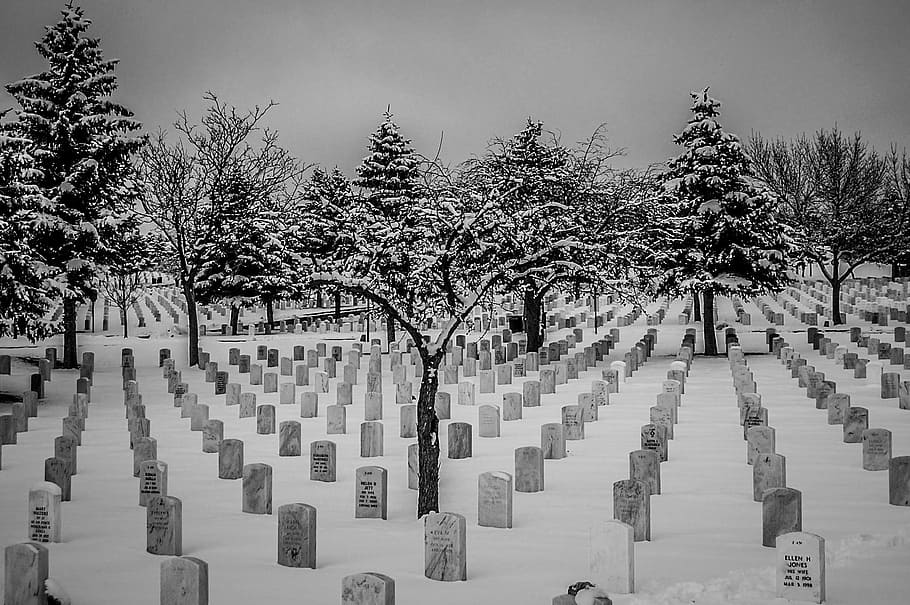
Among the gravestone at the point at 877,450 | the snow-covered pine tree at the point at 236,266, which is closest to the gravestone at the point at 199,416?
the gravestone at the point at 877,450

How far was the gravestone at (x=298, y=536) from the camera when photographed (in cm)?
753

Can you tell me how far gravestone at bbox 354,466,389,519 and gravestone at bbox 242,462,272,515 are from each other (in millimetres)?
969

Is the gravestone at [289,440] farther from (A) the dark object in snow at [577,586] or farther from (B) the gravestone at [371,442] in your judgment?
(A) the dark object in snow at [577,586]

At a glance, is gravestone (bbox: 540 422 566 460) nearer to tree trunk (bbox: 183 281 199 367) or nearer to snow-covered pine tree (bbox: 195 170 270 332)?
tree trunk (bbox: 183 281 199 367)

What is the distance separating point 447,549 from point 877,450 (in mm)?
6475

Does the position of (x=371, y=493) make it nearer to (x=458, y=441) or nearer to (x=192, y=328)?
(x=458, y=441)

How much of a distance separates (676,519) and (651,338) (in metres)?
19.7

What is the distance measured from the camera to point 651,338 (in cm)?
2827

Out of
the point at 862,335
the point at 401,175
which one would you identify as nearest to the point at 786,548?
the point at 862,335

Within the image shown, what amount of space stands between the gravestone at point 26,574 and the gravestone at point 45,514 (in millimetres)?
1845

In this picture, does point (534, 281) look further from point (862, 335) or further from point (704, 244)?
point (862, 335)

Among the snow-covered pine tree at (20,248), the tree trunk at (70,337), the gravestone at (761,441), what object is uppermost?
the snow-covered pine tree at (20,248)

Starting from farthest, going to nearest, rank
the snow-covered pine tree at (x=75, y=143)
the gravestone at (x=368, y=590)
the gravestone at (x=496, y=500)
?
the snow-covered pine tree at (x=75, y=143) → the gravestone at (x=496, y=500) → the gravestone at (x=368, y=590)

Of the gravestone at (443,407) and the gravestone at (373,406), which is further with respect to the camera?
the gravestone at (443,407)
